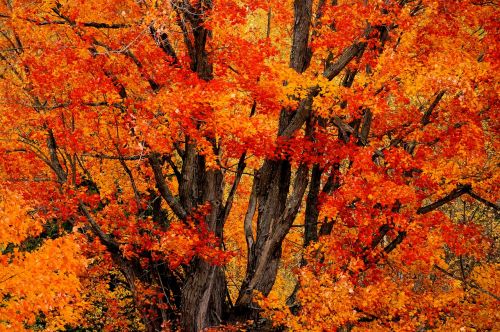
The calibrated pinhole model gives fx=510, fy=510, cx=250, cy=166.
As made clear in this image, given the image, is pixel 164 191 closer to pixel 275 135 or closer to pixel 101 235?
pixel 101 235

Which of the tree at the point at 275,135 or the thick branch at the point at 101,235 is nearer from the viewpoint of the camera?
the tree at the point at 275,135

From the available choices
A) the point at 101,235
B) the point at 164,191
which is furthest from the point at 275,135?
the point at 101,235

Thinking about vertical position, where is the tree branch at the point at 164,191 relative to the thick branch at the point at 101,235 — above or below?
above

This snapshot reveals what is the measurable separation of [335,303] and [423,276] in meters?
10.0

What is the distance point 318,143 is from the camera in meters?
13.2

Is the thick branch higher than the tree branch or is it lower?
lower

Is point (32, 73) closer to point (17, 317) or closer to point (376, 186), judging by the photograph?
point (17, 317)

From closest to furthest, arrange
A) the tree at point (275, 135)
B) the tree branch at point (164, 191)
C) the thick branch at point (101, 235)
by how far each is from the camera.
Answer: the tree at point (275, 135), the tree branch at point (164, 191), the thick branch at point (101, 235)

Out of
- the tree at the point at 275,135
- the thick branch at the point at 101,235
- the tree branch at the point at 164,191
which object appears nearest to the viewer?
the tree at the point at 275,135

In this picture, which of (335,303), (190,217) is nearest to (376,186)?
(335,303)

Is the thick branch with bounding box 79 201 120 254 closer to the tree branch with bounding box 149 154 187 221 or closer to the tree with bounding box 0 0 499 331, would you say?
the tree with bounding box 0 0 499 331

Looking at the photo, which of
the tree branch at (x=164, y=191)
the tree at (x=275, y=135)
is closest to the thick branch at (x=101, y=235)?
the tree at (x=275, y=135)

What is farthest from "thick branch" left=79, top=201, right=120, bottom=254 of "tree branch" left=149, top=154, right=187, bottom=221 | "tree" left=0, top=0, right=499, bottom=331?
"tree branch" left=149, top=154, right=187, bottom=221

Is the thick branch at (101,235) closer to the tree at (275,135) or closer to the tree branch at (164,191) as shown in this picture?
the tree at (275,135)
